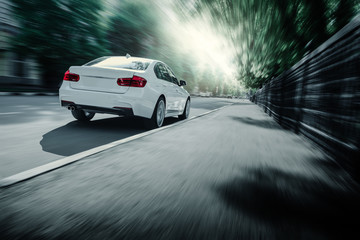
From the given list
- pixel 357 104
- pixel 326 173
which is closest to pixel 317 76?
pixel 357 104

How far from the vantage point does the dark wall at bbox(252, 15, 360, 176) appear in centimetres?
371

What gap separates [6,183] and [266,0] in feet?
17.8

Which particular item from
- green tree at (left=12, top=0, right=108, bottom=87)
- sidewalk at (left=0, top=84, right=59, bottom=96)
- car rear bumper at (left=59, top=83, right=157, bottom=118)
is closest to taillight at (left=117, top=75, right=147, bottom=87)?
car rear bumper at (left=59, top=83, right=157, bottom=118)

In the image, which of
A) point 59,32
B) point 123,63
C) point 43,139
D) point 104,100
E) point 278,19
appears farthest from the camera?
point 59,32

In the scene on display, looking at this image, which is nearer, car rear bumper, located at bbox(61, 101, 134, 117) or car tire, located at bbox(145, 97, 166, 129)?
car rear bumper, located at bbox(61, 101, 134, 117)

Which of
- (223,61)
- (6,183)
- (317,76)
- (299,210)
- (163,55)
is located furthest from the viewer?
(163,55)

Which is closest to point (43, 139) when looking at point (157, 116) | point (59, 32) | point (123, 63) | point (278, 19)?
point (123, 63)

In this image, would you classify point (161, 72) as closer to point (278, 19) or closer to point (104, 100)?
point (104, 100)

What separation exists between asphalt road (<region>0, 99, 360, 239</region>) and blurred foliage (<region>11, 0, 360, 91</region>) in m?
3.32

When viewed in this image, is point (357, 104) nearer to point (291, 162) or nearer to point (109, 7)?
point (291, 162)

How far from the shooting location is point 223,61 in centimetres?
859

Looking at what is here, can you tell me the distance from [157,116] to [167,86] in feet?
3.10

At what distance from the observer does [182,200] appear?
2.49 m

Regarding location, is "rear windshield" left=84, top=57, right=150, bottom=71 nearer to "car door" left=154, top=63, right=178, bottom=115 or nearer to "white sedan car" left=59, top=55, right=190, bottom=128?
"white sedan car" left=59, top=55, right=190, bottom=128
